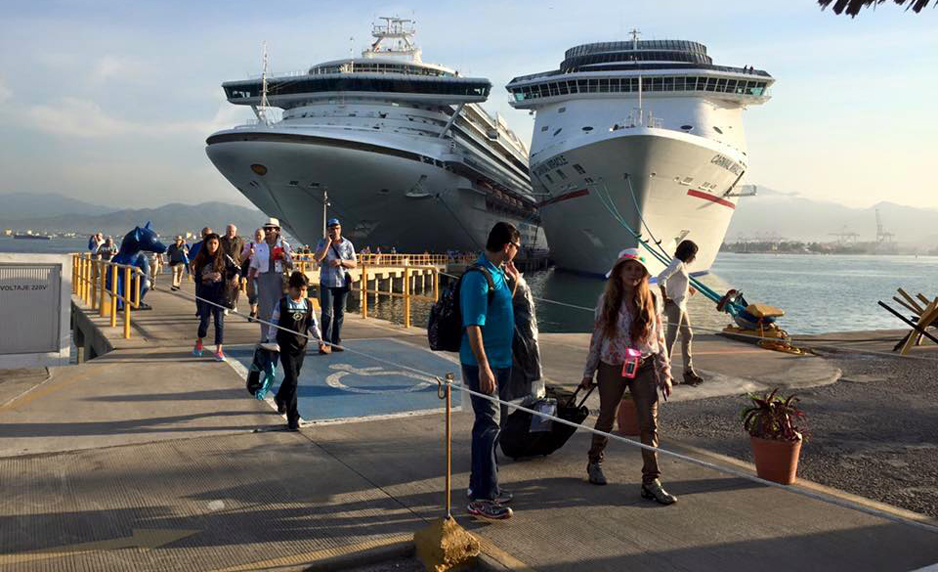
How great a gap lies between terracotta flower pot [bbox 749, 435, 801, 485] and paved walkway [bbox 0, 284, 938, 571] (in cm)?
15

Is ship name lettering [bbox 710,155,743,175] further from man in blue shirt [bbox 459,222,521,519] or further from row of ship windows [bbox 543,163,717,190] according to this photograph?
man in blue shirt [bbox 459,222,521,519]

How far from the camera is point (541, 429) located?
15.5 ft

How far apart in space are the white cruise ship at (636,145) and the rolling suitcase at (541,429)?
96.3 ft

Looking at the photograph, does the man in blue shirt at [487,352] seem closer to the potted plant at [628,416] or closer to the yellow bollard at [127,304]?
the potted plant at [628,416]

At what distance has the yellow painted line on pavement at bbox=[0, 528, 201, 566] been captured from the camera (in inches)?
126

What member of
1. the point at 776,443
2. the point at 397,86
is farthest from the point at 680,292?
the point at 397,86

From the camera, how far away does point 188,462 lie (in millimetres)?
4648

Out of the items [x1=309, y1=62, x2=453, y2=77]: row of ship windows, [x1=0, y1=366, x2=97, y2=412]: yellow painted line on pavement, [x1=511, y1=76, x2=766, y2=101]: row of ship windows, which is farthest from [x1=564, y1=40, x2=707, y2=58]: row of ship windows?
[x1=0, y1=366, x2=97, y2=412]: yellow painted line on pavement

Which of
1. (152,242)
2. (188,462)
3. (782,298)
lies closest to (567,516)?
(188,462)

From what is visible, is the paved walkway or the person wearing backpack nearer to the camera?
the paved walkway

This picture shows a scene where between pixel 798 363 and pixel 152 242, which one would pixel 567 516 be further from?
pixel 152 242

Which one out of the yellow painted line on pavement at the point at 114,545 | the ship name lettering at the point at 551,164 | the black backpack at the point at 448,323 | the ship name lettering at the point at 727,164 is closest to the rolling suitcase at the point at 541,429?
the black backpack at the point at 448,323

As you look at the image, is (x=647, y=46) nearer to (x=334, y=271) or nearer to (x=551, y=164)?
(x=551, y=164)

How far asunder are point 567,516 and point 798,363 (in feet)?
24.0
